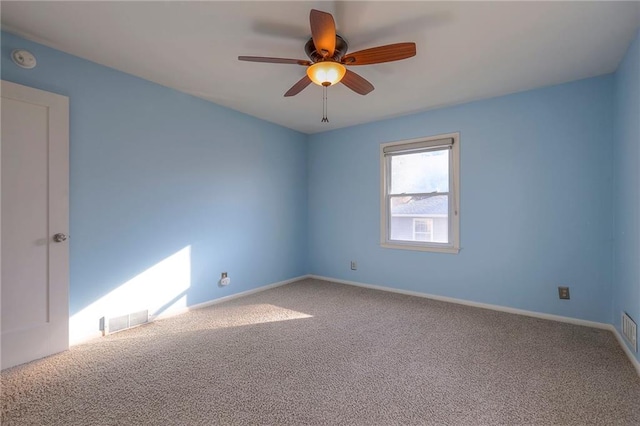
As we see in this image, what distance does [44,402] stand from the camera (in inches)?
69.8

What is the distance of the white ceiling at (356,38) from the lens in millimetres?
1946

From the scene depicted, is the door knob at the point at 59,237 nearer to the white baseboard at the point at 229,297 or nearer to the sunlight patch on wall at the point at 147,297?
the sunlight patch on wall at the point at 147,297

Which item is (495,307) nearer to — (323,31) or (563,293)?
(563,293)

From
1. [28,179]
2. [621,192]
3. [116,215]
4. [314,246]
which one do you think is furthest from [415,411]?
[314,246]

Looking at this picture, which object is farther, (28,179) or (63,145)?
(63,145)

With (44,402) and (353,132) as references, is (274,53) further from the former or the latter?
(44,402)

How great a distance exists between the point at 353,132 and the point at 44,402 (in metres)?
4.22

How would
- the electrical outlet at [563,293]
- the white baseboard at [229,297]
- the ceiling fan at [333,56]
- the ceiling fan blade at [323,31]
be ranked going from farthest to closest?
the white baseboard at [229,297] < the electrical outlet at [563,293] < the ceiling fan at [333,56] < the ceiling fan blade at [323,31]

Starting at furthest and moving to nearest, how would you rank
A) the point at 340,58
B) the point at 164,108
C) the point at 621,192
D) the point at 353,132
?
the point at 353,132
the point at 164,108
the point at 621,192
the point at 340,58

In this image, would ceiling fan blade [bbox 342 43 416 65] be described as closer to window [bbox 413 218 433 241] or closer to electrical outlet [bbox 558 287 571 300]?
window [bbox 413 218 433 241]

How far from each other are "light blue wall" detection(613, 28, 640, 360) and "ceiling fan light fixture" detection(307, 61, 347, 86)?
7.02 ft

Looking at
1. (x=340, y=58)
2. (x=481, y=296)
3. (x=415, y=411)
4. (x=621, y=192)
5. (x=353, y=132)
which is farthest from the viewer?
(x=353, y=132)

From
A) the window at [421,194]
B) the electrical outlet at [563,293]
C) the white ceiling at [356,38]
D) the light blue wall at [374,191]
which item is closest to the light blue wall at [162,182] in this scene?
the light blue wall at [374,191]

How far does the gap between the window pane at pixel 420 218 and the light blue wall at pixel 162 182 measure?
1649 mm
